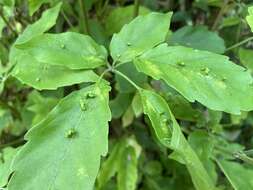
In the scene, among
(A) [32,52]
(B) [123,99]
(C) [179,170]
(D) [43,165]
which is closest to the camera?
(D) [43,165]

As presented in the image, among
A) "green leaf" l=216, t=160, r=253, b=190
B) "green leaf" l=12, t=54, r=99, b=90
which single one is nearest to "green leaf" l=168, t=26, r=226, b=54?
"green leaf" l=216, t=160, r=253, b=190

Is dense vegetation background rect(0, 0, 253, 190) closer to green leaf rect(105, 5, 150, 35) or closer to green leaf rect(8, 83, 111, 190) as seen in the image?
green leaf rect(105, 5, 150, 35)

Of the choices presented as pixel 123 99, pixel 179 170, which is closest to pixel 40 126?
pixel 123 99

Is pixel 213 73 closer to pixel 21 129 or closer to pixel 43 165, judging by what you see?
pixel 43 165

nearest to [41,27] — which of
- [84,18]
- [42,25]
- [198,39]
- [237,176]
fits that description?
[42,25]

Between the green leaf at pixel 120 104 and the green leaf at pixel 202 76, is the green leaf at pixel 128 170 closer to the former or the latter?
the green leaf at pixel 120 104

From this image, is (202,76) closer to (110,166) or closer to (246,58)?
(246,58)
